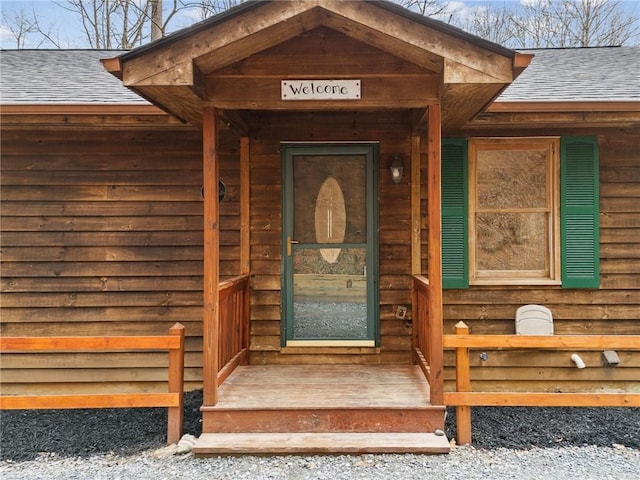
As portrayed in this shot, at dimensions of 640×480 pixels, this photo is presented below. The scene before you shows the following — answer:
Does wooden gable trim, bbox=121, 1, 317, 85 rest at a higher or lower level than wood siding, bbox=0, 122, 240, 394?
higher

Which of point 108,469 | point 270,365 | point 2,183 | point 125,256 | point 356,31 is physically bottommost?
point 108,469

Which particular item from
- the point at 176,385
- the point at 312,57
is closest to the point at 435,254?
the point at 312,57

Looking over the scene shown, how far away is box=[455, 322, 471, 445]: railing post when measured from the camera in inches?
125

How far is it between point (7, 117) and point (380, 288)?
11.6 ft

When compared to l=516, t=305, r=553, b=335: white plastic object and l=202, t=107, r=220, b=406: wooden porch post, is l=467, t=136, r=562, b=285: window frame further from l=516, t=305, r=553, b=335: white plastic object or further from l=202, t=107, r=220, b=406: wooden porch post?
l=202, t=107, r=220, b=406: wooden porch post

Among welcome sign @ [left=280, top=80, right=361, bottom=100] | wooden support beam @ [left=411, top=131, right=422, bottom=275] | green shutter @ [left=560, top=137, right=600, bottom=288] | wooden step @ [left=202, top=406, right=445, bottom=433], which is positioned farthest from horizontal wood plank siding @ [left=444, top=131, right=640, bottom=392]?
welcome sign @ [left=280, top=80, right=361, bottom=100]

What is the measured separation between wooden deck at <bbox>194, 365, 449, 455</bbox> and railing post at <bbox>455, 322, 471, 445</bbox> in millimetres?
197

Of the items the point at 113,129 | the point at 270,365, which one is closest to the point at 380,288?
the point at 270,365

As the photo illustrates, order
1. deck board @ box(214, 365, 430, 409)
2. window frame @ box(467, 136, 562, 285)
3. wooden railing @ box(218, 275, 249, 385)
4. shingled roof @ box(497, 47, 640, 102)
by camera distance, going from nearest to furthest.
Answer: deck board @ box(214, 365, 430, 409)
wooden railing @ box(218, 275, 249, 385)
shingled roof @ box(497, 47, 640, 102)
window frame @ box(467, 136, 562, 285)

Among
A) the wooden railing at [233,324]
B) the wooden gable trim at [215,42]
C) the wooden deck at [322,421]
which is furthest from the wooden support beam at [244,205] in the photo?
the wooden gable trim at [215,42]

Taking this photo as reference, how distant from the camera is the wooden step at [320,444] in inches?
114

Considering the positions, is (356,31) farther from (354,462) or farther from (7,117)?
(7,117)

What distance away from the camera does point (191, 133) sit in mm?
4297

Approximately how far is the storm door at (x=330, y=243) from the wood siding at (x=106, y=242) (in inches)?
21.7
